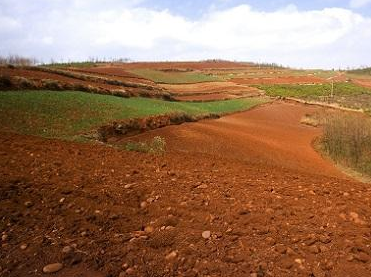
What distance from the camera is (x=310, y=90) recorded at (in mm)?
63969

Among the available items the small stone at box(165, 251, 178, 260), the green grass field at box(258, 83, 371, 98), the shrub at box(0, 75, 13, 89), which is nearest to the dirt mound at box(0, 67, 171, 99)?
the shrub at box(0, 75, 13, 89)

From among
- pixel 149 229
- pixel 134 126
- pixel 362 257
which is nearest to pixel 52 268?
pixel 149 229

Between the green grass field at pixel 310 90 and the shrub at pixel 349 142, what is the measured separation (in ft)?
99.8

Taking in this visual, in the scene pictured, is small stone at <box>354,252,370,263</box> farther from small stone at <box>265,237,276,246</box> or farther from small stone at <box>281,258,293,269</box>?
small stone at <box>265,237,276,246</box>

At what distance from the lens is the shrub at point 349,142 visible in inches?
902

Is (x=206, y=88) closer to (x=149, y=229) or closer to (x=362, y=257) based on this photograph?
(x=149, y=229)

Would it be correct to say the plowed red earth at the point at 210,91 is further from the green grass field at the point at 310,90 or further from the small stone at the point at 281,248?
the small stone at the point at 281,248

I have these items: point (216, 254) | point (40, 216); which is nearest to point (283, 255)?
point (216, 254)

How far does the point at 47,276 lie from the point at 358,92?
6723 cm

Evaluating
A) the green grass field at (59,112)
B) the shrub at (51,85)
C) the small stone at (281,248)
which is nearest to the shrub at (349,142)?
the green grass field at (59,112)

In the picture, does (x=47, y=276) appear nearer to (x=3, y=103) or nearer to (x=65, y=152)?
(x=65, y=152)

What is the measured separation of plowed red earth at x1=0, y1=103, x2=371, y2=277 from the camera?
206 inches

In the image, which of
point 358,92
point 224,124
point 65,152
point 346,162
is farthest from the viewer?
point 358,92

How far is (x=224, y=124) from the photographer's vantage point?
27.0m
